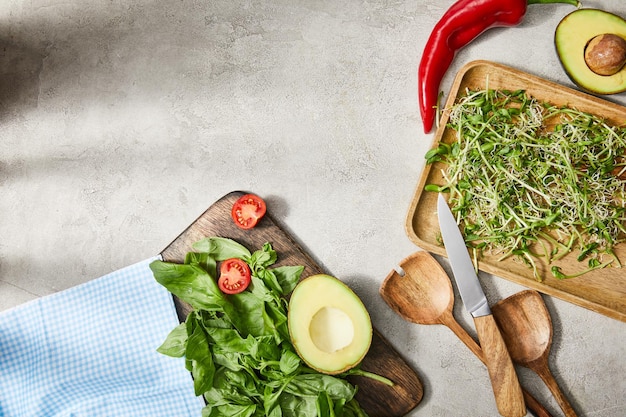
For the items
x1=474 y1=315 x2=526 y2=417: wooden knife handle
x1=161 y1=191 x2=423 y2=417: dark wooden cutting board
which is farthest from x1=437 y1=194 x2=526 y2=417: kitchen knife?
x1=161 y1=191 x2=423 y2=417: dark wooden cutting board

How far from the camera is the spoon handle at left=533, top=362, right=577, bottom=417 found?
2.01 metres

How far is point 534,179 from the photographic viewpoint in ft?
6.54

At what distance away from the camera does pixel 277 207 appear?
2.18 metres

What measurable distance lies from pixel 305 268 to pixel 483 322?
0.68 metres

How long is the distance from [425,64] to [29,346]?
1.91m

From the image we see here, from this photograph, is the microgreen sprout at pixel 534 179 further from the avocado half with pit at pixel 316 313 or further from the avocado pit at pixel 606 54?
the avocado half with pit at pixel 316 313

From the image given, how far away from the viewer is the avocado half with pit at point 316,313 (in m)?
1.79

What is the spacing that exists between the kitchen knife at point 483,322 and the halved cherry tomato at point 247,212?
68cm

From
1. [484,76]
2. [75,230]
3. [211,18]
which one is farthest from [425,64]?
[75,230]

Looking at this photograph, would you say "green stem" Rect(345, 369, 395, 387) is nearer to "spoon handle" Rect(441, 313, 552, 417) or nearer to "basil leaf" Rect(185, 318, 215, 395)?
"spoon handle" Rect(441, 313, 552, 417)

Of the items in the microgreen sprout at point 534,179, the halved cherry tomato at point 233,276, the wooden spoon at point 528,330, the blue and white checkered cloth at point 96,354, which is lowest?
the blue and white checkered cloth at point 96,354

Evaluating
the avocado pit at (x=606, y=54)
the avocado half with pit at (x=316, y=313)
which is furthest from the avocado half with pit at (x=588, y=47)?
the avocado half with pit at (x=316, y=313)

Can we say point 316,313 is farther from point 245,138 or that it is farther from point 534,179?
point 534,179

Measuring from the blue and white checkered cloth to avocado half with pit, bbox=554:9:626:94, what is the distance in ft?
5.72
